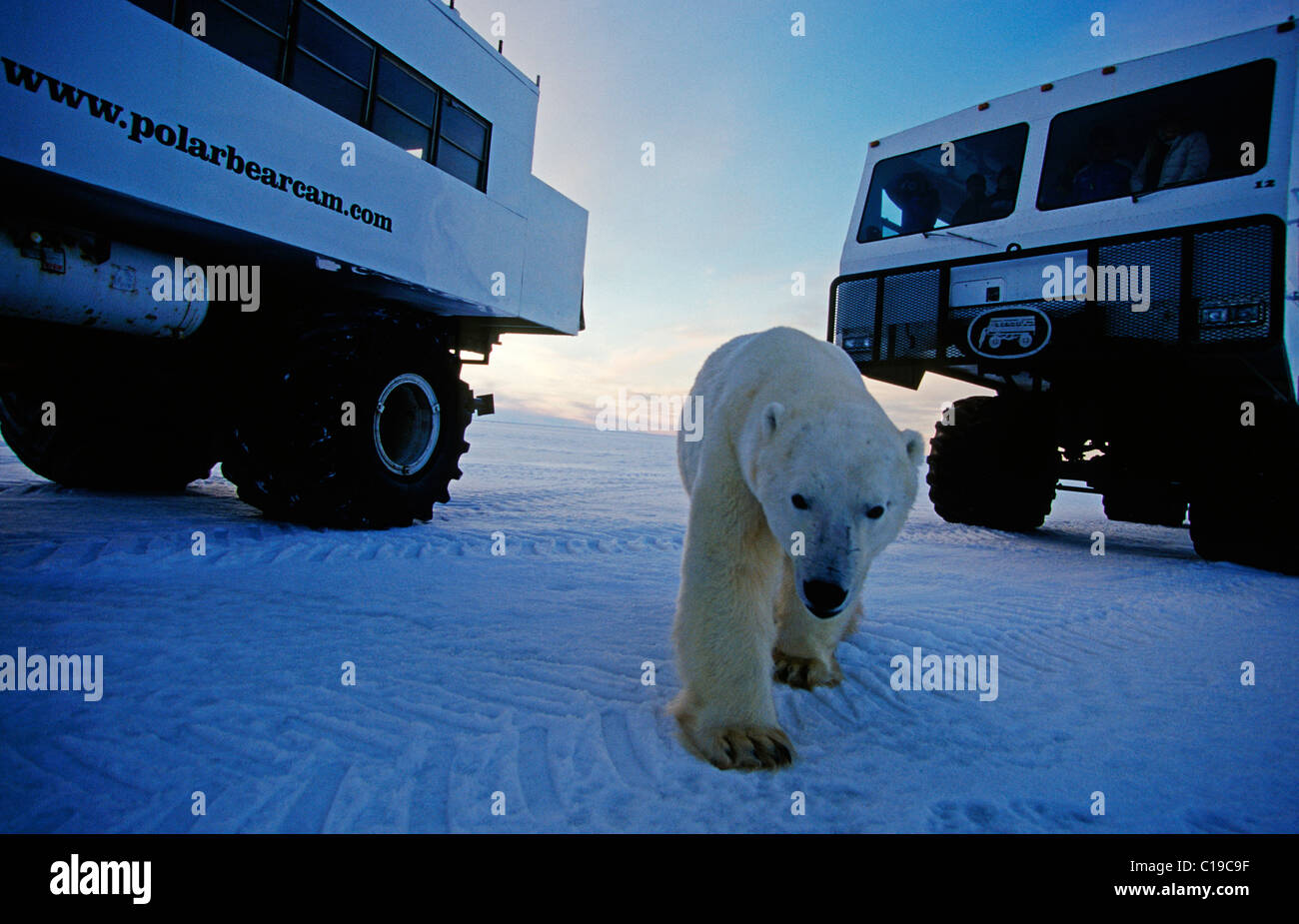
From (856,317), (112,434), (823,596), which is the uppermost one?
(856,317)

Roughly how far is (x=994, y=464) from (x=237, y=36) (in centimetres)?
740

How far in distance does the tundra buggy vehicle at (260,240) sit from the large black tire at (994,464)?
4.79m

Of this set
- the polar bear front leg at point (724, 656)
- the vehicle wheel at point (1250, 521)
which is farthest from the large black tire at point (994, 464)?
the polar bear front leg at point (724, 656)

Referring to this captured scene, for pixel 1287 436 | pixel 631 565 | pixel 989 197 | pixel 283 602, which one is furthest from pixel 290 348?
pixel 1287 436

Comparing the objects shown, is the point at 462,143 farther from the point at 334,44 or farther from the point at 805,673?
the point at 805,673

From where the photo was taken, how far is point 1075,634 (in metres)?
3.28

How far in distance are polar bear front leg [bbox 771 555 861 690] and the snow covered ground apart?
0.08m

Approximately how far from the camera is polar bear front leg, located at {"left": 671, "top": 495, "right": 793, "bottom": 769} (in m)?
1.83

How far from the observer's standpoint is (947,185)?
6523mm

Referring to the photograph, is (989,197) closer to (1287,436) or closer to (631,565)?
(1287,436)

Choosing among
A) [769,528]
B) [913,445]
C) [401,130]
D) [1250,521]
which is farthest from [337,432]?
[1250,521]

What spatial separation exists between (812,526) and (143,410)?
6361 millimetres

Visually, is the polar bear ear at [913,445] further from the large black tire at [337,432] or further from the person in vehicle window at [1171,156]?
the person in vehicle window at [1171,156]

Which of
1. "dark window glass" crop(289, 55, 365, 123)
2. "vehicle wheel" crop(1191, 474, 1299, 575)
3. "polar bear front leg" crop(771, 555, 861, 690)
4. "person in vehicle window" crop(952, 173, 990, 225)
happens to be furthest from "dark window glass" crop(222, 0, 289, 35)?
"vehicle wheel" crop(1191, 474, 1299, 575)
